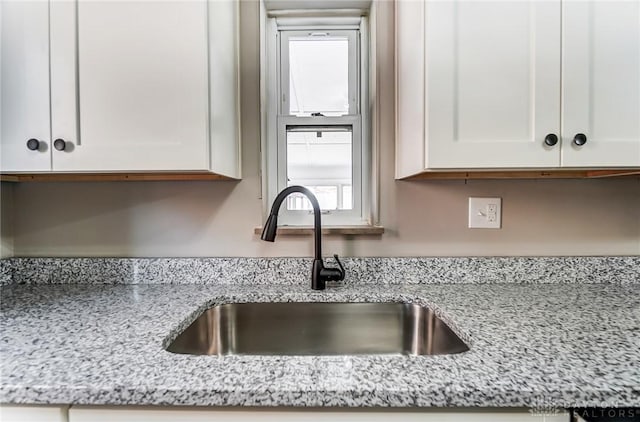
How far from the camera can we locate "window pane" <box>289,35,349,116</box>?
1.32 m

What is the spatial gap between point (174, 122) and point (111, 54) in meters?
0.26

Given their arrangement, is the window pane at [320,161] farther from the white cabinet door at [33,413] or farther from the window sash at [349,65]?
the white cabinet door at [33,413]

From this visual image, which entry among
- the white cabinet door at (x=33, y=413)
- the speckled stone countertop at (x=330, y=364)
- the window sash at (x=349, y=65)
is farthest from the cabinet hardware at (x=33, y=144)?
the window sash at (x=349, y=65)

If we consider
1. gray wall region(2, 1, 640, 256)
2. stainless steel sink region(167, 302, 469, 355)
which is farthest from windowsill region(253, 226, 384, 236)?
stainless steel sink region(167, 302, 469, 355)

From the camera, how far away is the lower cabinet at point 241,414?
1.77 ft

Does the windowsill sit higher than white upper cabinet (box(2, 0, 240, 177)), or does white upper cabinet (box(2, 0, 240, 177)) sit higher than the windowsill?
white upper cabinet (box(2, 0, 240, 177))

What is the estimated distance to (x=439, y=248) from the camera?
1.20 metres

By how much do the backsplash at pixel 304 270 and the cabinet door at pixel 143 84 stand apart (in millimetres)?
448

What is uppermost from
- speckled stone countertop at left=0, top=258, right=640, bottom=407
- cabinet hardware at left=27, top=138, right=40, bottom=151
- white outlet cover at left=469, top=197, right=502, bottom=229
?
cabinet hardware at left=27, top=138, right=40, bottom=151

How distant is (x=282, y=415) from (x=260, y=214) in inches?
29.7

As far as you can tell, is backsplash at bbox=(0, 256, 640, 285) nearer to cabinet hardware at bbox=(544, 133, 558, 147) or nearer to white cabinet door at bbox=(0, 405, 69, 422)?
cabinet hardware at bbox=(544, 133, 558, 147)

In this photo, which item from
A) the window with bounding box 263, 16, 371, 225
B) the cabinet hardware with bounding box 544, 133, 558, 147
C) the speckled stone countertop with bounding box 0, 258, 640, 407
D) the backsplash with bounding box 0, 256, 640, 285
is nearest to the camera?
the speckled stone countertop with bounding box 0, 258, 640, 407

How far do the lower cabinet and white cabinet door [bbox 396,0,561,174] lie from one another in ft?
1.91

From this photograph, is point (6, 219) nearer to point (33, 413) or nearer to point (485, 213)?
point (33, 413)
